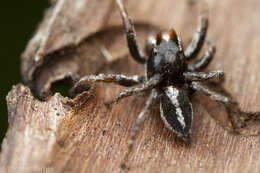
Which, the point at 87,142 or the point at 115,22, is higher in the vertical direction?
the point at 115,22

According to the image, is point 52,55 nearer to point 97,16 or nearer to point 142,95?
point 97,16

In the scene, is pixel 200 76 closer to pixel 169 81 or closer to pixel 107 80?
pixel 169 81

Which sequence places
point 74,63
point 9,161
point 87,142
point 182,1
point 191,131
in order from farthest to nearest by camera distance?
point 182,1
point 74,63
point 191,131
point 87,142
point 9,161

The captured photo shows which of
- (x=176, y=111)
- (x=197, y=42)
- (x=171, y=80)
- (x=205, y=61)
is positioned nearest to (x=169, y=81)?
(x=171, y=80)

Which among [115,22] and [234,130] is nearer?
[234,130]

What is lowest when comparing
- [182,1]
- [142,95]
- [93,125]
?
[93,125]

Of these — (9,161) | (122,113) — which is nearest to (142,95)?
(122,113)

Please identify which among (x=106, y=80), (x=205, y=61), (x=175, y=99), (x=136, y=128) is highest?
(x=205, y=61)
